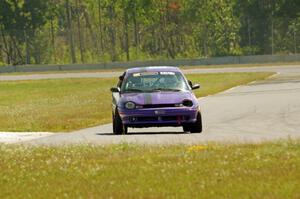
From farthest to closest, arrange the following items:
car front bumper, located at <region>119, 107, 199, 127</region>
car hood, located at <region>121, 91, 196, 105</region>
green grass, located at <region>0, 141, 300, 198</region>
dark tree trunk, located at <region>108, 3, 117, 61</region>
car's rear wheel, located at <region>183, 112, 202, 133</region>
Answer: dark tree trunk, located at <region>108, 3, 117, 61</region>
car's rear wheel, located at <region>183, 112, 202, 133</region>
car hood, located at <region>121, 91, 196, 105</region>
car front bumper, located at <region>119, 107, 199, 127</region>
green grass, located at <region>0, 141, 300, 198</region>

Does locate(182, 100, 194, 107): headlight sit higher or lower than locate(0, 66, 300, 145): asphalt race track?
higher

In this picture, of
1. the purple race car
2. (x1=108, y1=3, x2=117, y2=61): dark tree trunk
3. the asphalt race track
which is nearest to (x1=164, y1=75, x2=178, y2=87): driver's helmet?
the purple race car

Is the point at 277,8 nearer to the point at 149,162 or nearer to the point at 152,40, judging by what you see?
the point at 152,40

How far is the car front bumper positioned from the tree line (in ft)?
233

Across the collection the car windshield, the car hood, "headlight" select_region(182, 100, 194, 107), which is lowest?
"headlight" select_region(182, 100, 194, 107)

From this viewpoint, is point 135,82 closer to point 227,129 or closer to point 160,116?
point 160,116

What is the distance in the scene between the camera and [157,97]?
19875 millimetres

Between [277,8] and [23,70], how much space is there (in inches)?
1116

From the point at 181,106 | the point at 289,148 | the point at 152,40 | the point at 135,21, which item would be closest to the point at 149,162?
the point at 289,148

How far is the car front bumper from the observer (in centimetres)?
1962

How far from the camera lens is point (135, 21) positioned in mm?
106750

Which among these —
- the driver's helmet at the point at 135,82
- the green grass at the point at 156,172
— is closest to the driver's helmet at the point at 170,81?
the driver's helmet at the point at 135,82

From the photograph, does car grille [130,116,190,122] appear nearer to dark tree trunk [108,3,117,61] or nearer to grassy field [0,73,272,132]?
grassy field [0,73,272,132]

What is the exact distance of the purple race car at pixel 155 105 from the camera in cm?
1967
